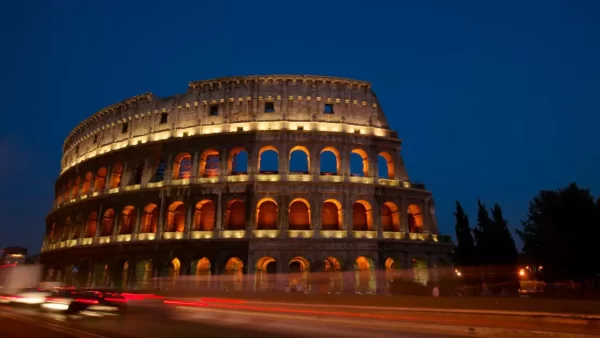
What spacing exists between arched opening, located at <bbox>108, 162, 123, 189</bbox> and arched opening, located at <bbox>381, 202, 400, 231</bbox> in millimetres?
23149

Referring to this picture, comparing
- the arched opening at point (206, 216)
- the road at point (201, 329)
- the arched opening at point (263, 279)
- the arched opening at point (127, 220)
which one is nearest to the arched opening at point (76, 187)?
the arched opening at point (127, 220)

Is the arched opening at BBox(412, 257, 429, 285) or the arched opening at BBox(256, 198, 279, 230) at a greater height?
the arched opening at BBox(256, 198, 279, 230)

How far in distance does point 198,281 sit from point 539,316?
2243 centimetres

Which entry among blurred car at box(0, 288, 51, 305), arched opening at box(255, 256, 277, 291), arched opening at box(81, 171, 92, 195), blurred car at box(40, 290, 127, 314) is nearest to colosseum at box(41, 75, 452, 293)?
arched opening at box(255, 256, 277, 291)

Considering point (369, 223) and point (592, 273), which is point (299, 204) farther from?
point (592, 273)

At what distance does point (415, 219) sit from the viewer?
31.0m

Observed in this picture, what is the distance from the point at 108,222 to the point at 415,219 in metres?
26.5

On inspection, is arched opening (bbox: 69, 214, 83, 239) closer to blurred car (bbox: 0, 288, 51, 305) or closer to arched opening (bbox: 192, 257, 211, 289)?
arched opening (bbox: 192, 257, 211, 289)

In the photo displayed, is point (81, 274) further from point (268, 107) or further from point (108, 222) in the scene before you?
point (268, 107)

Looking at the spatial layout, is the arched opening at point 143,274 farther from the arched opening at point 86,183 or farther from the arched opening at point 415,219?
the arched opening at point 415,219

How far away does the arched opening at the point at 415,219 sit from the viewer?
30.4 m

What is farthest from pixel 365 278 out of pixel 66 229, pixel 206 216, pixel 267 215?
pixel 66 229

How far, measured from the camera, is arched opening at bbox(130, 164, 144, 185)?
3278 cm

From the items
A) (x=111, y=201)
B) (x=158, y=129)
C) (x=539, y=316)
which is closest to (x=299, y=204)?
(x=158, y=129)
